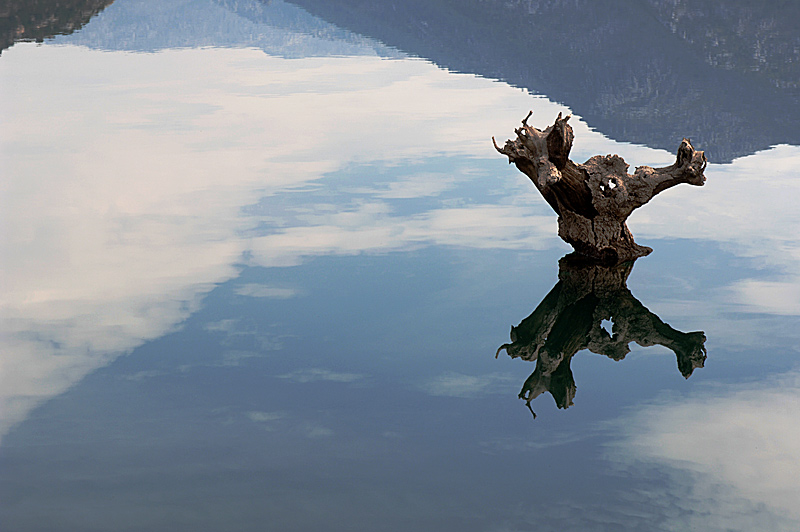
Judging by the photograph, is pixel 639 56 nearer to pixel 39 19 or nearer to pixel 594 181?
pixel 594 181

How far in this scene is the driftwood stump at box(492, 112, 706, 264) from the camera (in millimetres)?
8930

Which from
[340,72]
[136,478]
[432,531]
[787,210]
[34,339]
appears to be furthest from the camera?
[340,72]

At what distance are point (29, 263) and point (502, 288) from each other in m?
4.85

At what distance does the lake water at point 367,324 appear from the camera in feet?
18.0

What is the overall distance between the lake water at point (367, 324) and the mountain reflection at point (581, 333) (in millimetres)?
36

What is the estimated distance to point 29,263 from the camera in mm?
9430

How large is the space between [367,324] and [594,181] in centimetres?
284

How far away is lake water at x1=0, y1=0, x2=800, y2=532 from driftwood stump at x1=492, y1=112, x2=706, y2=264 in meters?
0.43

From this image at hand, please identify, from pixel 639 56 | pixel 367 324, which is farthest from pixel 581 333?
pixel 639 56

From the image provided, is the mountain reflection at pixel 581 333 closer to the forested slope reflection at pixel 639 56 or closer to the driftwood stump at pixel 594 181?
the driftwood stump at pixel 594 181

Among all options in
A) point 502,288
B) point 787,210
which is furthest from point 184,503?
point 787,210

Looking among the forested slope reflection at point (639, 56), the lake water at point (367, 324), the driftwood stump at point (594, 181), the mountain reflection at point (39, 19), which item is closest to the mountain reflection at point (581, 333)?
the lake water at point (367, 324)

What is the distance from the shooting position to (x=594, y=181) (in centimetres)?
906

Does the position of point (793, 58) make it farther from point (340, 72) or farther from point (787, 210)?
point (787, 210)
